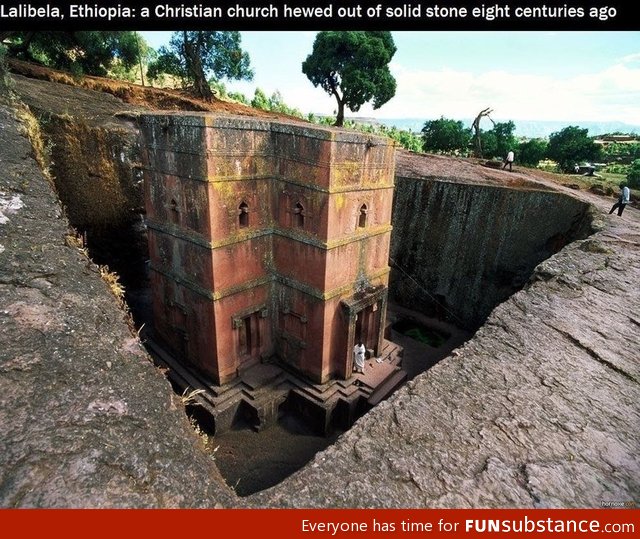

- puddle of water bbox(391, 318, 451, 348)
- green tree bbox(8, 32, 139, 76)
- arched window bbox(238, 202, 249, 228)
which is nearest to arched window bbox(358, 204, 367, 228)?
arched window bbox(238, 202, 249, 228)

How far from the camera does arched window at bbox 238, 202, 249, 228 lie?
9117mm

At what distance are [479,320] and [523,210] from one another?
4902 mm

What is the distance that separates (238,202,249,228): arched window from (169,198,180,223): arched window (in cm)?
159

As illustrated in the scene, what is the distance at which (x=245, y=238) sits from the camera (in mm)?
9320

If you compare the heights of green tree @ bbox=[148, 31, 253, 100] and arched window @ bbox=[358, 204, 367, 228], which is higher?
green tree @ bbox=[148, 31, 253, 100]

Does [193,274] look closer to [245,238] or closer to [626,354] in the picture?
[245,238]

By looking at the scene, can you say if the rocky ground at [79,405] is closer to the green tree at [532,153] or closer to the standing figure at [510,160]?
the standing figure at [510,160]

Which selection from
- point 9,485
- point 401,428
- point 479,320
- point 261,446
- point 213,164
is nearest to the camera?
point 9,485


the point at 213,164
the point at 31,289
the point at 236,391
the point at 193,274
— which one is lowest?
the point at 236,391

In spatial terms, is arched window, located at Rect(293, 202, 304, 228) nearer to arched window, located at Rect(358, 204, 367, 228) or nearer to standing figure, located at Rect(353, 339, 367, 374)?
arched window, located at Rect(358, 204, 367, 228)

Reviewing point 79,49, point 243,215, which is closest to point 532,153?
point 243,215

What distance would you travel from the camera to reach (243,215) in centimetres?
928

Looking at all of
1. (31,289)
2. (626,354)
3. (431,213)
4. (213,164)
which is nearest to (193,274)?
(213,164)

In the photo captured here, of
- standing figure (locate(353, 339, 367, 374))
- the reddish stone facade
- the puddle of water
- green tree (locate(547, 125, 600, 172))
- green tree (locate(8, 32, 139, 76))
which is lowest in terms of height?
the puddle of water
